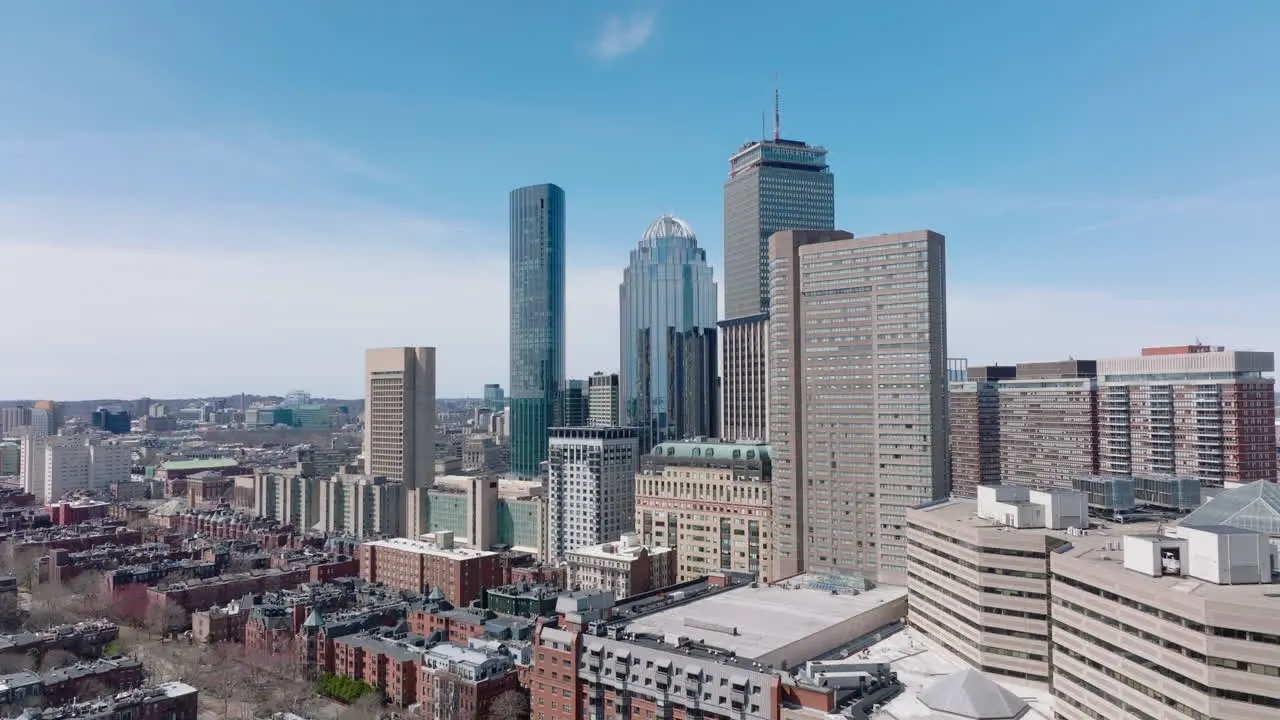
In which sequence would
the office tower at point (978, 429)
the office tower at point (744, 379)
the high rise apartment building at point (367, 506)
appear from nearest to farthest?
the office tower at point (978, 429)
the high rise apartment building at point (367, 506)
the office tower at point (744, 379)

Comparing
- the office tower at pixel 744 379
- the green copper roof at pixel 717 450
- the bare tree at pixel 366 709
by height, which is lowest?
the bare tree at pixel 366 709

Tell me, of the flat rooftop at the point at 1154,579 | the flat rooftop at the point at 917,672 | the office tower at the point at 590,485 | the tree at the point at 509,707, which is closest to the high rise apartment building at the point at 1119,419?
the flat rooftop at the point at 917,672

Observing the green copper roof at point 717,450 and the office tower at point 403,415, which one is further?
the office tower at point 403,415

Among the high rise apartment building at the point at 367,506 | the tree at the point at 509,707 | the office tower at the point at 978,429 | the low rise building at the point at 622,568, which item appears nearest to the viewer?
the tree at the point at 509,707

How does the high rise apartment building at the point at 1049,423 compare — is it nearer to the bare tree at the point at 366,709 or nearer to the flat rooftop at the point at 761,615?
the flat rooftop at the point at 761,615

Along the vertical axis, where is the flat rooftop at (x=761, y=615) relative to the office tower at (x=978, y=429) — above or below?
below

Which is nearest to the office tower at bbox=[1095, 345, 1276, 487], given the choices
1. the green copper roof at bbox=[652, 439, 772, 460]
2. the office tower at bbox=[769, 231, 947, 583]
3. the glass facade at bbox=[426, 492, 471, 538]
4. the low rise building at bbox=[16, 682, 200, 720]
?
the office tower at bbox=[769, 231, 947, 583]

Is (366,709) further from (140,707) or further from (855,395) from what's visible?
(855,395)

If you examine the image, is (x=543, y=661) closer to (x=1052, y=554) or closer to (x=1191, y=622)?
(x=1052, y=554)
